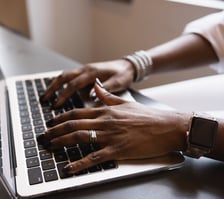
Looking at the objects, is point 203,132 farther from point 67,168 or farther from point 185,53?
point 185,53

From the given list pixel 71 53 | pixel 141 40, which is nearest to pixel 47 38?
pixel 71 53

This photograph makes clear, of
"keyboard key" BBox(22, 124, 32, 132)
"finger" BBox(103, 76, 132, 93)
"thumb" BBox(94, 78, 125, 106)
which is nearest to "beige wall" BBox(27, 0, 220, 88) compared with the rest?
"finger" BBox(103, 76, 132, 93)

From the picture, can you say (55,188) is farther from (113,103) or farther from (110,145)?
(113,103)

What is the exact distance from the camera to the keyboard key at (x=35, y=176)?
54 centimetres

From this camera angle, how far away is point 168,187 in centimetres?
55

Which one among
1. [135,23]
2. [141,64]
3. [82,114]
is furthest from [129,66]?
[135,23]

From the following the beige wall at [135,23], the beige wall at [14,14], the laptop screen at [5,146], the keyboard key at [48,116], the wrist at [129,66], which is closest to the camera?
the laptop screen at [5,146]

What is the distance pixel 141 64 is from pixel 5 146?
43cm

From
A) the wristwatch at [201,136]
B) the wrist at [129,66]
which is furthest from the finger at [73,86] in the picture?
the wristwatch at [201,136]

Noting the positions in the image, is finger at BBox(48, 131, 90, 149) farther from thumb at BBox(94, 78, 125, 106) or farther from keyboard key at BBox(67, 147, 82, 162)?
thumb at BBox(94, 78, 125, 106)

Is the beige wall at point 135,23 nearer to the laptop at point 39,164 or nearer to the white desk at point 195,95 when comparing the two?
the white desk at point 195,95

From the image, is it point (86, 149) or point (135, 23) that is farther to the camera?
point (135, 23)

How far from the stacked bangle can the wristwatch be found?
→ 0.33 metres

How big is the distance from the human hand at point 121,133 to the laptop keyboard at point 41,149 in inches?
0.5
